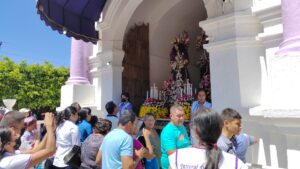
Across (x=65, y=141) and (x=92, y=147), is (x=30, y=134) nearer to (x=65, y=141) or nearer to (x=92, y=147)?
(x=65, y=141)

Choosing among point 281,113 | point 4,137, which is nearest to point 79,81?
point 4,137

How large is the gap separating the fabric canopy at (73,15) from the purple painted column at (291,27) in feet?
14.7

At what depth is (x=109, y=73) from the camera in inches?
279

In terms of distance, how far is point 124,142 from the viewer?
2650mm

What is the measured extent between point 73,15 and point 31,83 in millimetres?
12631

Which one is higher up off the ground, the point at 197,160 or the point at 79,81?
the point at 79,81

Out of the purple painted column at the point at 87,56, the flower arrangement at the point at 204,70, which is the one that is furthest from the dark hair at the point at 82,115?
the purple painted column at the point at 87,56

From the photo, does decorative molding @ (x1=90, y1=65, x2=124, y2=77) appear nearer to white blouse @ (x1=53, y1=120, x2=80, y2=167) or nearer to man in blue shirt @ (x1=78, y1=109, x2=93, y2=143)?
man in blue shirt @ (x1=78, y1=109, x2=93, y2=143)

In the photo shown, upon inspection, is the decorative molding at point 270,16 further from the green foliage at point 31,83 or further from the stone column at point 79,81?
the green foliage at point 31,83

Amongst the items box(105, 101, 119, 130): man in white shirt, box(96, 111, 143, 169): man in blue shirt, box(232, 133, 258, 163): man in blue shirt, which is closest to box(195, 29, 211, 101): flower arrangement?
box(105, 101, 119, 130): man in white shirt

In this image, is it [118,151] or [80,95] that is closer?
[118,151]

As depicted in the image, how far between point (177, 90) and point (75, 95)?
2880mm

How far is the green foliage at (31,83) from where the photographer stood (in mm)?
16672

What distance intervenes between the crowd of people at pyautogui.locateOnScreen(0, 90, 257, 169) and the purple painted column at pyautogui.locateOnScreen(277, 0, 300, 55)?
112cm
